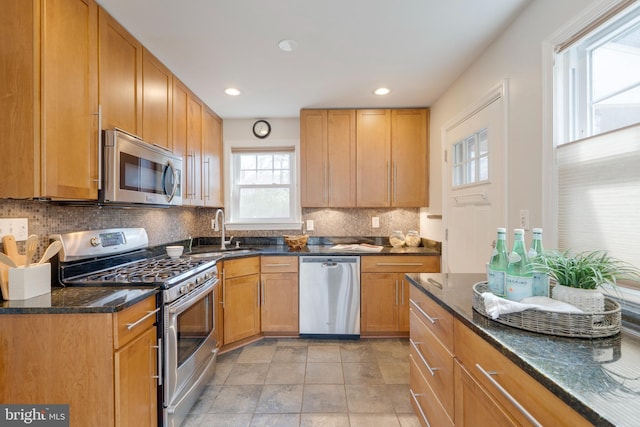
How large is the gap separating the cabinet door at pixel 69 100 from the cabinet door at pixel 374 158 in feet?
7.59

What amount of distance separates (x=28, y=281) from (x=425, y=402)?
205 centimetres

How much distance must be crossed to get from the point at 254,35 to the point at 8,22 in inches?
45.4

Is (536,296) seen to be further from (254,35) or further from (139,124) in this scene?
(139,124)

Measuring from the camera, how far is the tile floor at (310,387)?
5.90 ft

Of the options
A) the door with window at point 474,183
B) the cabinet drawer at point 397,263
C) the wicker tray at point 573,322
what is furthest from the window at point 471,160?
the wicker tray at point 573,322

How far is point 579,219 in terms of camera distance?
128 cm

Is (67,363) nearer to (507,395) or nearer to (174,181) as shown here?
(174,181)

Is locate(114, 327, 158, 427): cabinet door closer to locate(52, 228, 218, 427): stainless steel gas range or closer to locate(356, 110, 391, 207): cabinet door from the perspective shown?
locate(52, 228, 218, 427): stainless steel gas range

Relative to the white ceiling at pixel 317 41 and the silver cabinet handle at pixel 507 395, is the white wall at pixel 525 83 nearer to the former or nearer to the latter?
the white ceiling at pixel 317 41

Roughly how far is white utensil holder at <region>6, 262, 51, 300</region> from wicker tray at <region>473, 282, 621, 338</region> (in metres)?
2.04

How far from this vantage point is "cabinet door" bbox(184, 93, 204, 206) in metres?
2.59

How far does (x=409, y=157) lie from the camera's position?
3.15 meters

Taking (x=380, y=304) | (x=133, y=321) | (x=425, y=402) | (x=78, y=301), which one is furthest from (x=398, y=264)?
(x=78, y=301)

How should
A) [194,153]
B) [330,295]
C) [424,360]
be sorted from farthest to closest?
[330,295] < [194,153] < [424,360]
